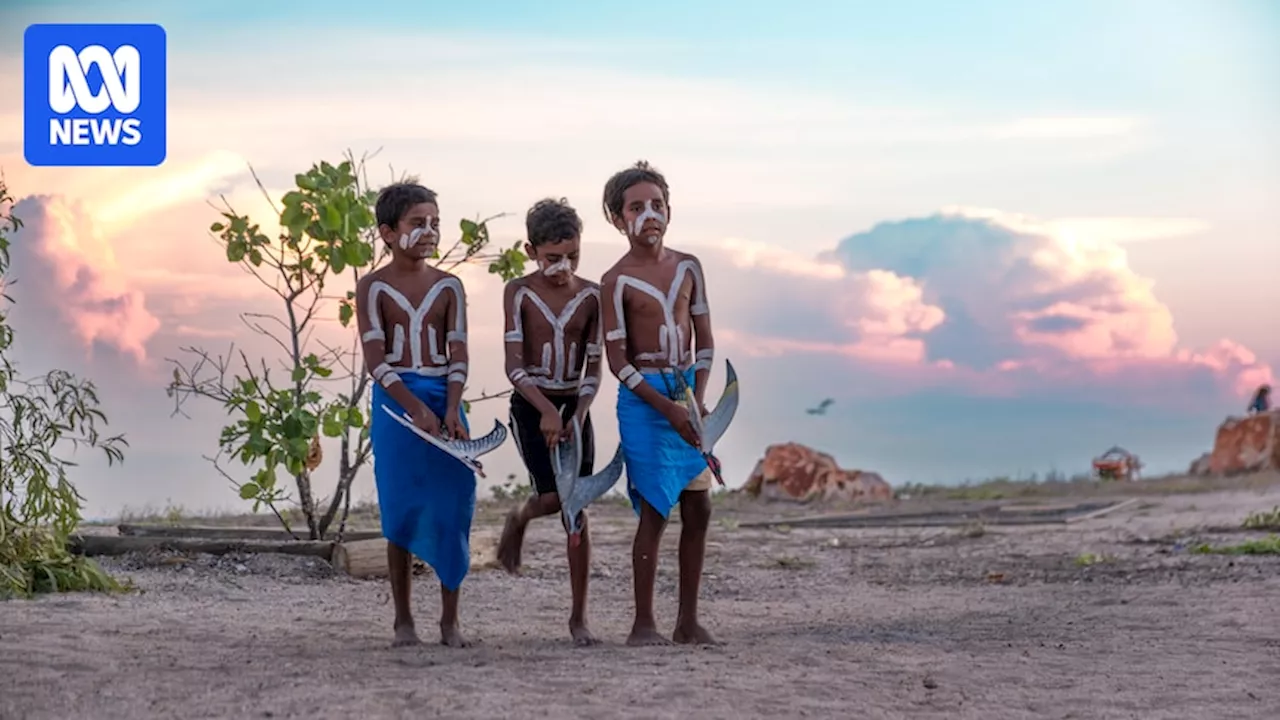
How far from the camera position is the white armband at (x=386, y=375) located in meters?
6.84

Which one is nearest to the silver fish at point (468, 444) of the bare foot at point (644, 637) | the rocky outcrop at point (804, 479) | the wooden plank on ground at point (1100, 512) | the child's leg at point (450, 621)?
the child's leg at point (450, 621)

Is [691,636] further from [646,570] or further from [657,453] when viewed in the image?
[657,453]

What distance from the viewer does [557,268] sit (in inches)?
273

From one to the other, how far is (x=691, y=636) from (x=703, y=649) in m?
0.23

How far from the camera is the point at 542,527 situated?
46.6 ft

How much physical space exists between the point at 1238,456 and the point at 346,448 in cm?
1698

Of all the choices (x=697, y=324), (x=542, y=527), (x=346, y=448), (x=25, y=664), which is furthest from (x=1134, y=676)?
(x=542, y=527)

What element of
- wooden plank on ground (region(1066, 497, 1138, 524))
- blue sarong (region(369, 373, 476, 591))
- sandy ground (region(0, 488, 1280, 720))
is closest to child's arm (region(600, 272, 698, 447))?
blue sarong (region(369, 373, 476, 591))

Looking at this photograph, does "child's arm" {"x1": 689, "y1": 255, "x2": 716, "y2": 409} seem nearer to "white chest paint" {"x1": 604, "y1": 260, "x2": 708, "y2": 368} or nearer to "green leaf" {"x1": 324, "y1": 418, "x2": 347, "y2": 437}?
"white chest paint" {"x1": 604, "y1": 260, "x2": 708, "y2": 368}

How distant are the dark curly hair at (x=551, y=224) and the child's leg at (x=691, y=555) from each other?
1.29 m

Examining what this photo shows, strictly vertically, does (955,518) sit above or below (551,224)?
below

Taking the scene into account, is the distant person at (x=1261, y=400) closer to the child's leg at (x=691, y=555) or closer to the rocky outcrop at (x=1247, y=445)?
the rocky outcrop at (x=1247, y=445)

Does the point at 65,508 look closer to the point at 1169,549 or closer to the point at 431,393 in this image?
the point at 431,393

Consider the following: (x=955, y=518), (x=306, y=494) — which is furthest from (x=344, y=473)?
(x=955, y=518)
